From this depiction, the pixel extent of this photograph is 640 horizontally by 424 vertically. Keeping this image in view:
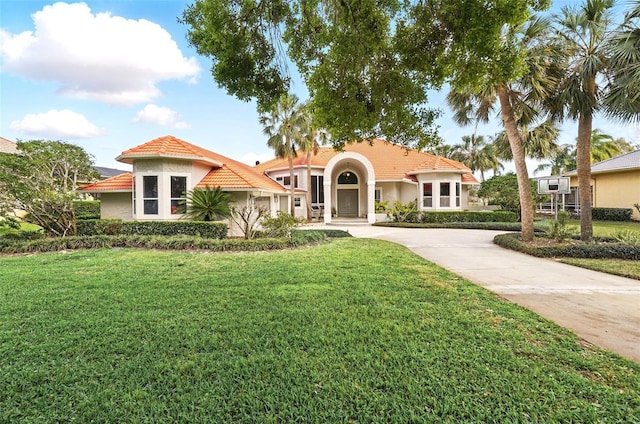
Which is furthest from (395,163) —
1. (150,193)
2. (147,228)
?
(147,228)

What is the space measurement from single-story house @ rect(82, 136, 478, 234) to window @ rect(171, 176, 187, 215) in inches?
1.8

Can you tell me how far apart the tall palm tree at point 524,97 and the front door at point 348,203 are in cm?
1482

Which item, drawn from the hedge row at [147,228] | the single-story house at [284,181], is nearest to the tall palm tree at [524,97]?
the single-story house at [284,181]

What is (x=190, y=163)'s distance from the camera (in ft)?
50.8

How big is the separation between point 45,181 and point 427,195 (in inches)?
925

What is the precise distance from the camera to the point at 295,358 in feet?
10.9

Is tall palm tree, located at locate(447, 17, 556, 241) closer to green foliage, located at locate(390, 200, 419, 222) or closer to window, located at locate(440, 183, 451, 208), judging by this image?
green foliage, located at locate(390, 200, 419, 222)

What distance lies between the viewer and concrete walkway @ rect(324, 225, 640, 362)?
4.14 meters

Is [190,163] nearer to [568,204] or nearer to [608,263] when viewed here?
[608,263]

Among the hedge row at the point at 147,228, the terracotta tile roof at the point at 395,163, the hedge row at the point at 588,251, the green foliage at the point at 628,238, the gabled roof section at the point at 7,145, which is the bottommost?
the hedge row at the point at 588,251

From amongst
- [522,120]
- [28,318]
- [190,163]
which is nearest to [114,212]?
[190,163]

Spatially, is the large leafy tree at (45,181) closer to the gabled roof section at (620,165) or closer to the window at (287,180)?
the window at (287,180)

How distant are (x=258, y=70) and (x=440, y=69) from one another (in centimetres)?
357

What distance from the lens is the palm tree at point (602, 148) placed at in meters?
33.3
